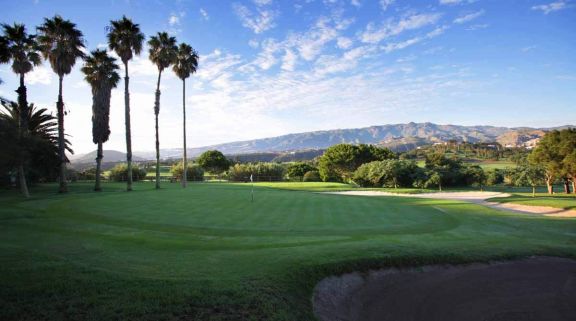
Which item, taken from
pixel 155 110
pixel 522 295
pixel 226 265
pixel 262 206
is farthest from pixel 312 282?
pixel 155 110

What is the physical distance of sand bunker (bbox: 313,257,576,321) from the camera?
7.70m

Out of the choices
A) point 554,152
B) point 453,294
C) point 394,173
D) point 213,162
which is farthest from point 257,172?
point 453,294

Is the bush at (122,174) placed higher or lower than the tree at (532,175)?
higher

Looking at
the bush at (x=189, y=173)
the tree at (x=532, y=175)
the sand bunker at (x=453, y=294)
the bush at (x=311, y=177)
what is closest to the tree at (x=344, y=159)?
the bush at (x=311, y=177)

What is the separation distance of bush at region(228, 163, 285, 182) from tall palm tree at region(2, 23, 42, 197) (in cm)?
4232

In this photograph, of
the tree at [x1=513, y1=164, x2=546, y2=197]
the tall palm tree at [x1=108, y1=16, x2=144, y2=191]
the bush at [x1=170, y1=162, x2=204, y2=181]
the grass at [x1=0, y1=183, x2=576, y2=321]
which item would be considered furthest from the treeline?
the tree at [x1=513, y1=164, x2=546, y2=197]

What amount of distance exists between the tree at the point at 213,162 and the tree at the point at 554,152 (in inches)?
2572

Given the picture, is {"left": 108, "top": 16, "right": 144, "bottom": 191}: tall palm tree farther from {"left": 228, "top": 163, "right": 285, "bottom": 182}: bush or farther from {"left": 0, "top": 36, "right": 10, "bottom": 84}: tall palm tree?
{"left": 228, "top": 163, "right": 285, "bottom": 182}: bush

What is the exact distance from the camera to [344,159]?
76812mm

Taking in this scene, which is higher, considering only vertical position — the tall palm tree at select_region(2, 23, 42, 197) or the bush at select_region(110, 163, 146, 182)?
the tall palm tree at select_region(2, 23, 42, 197)

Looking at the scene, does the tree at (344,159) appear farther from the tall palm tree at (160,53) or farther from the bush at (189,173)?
the tall palm tree at (160,53)

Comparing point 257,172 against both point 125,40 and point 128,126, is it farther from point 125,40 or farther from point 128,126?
point 125,40

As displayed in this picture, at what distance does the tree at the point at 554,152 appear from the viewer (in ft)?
145

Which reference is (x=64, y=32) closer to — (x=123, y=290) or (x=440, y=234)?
(x=123, y=290)
